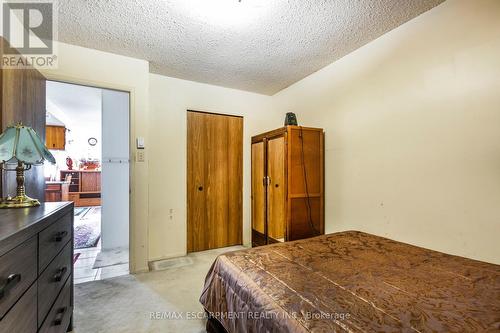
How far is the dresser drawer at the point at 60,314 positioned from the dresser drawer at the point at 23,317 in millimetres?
172

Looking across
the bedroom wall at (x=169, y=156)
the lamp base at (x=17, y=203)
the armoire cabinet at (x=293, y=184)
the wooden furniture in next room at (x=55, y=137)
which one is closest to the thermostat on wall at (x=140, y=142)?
the bedroom wall at (x=169, y=156)

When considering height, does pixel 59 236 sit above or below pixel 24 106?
below

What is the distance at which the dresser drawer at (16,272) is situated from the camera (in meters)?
0.70

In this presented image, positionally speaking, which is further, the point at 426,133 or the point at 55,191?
the point at 55,191

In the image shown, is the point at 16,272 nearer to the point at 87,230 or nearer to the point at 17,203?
the point at 17,203

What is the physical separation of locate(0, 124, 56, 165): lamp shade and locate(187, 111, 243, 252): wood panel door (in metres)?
1.87

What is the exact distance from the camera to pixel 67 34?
216 centimetres

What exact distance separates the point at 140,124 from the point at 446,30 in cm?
297

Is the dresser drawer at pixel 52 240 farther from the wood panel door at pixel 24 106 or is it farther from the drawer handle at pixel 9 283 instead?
the wood panel door at pixel 24 106

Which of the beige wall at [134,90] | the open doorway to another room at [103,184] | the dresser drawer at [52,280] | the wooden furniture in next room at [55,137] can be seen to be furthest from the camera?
the wooden furniture in next room at [55,137]

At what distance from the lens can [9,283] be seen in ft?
2.41

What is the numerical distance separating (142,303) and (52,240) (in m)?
1.10

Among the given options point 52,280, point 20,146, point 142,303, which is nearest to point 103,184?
point 142,303

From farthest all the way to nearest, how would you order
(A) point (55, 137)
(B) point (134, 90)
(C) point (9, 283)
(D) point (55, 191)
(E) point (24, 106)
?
(A) point (55, 137) < (D) point (55, 191) < (B) point (134, 90) < (E) point (24, 106) < (C) point (9, 283)
